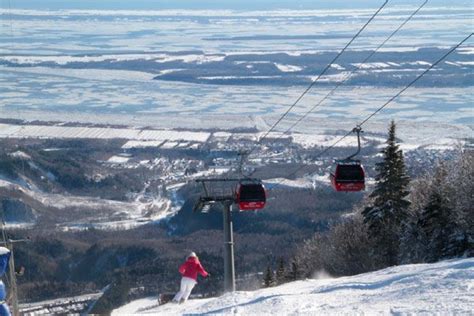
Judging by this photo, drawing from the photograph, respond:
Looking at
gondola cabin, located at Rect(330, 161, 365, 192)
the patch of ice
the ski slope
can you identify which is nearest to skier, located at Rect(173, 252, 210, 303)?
the ski slope

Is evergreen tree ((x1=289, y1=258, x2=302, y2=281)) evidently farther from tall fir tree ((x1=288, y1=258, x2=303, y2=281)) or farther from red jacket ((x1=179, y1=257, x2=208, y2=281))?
red jacket ((x1=179, y1=257, x2=208, y2=281))

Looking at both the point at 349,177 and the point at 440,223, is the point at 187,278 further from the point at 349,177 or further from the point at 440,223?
the point at 440,223

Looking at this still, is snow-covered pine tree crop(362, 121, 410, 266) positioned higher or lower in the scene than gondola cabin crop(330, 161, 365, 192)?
lower

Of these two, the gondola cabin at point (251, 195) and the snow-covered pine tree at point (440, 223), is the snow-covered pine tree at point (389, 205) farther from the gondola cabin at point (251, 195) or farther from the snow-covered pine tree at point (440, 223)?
the gondola cabin at point (251, 195)

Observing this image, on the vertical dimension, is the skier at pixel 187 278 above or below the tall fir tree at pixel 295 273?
above

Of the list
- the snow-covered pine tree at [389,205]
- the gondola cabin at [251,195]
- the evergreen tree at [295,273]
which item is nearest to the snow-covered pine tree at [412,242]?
the snow-covered pine tree at [389,205]

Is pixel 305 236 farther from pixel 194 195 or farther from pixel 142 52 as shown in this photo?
pixel 142 52
